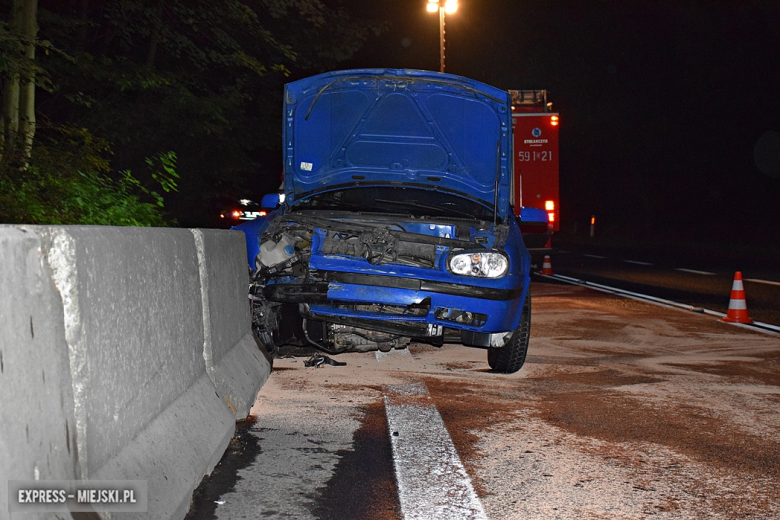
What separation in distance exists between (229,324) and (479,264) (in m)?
1.98

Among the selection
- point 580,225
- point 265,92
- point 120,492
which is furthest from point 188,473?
point 580,225

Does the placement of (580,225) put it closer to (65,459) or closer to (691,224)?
(691,224)

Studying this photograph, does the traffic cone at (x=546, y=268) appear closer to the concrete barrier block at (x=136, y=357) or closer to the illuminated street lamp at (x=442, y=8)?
the illuminated street lamp at (x=442, y=8)

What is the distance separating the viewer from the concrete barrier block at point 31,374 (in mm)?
2488

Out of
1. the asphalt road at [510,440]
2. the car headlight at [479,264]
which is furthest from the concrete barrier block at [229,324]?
the car headlight at [479,264]

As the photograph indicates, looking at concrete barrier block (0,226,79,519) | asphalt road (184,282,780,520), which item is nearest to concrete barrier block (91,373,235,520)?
asphalt road (184,282,780,520)

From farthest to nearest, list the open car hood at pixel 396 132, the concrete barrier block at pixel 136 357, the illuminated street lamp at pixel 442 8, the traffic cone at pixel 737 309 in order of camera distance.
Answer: the illuminated street lamp at pixel 442 8 → the traffic cone at pixel 737 309 → the open car hood at pixel 396 132 → the concrete barrier block at pixel 136 357

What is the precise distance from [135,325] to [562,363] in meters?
5.12

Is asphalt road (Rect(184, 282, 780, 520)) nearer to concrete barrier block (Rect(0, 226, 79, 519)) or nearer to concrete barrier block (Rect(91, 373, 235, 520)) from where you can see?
concrete barrier block (Rect(91, 373, 235, 520))

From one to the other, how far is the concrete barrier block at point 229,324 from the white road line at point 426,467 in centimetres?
96

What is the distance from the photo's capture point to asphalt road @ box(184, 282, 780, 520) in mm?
3998

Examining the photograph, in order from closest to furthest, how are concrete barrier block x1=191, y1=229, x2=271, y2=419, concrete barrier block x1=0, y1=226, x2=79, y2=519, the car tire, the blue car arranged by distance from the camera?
concrete barrier block x1=0, y1=226, x2=79, y2=519, concrete barrier block x1=191, y1=229, x2=271, y2=419, the blue car, the car tire

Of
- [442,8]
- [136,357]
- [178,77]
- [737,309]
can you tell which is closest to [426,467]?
[136,357]

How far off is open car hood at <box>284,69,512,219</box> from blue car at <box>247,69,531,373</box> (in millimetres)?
10
